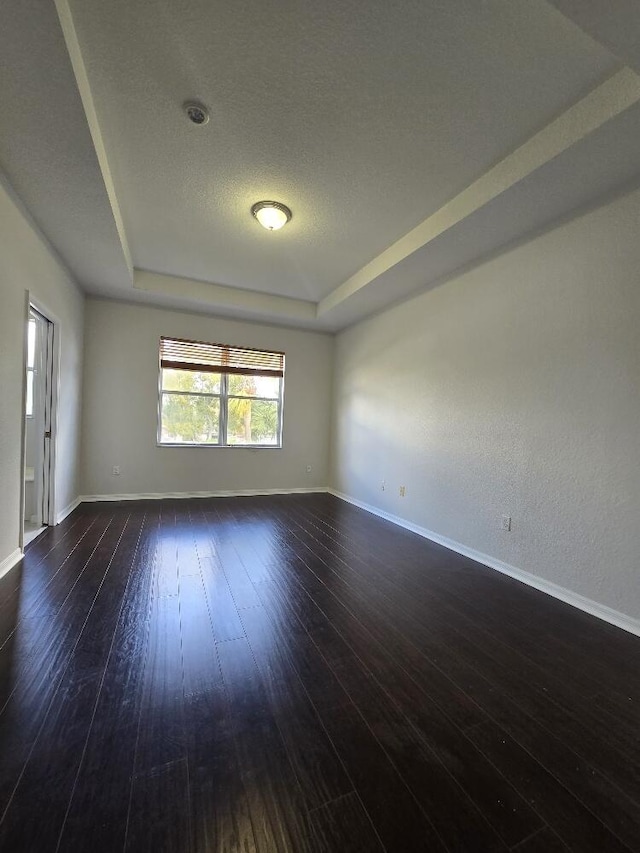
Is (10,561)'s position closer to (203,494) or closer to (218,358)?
(203,494)

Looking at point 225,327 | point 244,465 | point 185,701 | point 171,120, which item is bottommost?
point 185,701

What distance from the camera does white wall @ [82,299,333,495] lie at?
472 centimetres

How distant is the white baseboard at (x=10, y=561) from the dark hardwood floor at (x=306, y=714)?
79 mm

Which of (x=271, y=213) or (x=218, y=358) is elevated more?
(x=271, y=213)

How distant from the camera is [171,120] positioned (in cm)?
212

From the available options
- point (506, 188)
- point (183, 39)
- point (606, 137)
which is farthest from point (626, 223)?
point (183, 39)

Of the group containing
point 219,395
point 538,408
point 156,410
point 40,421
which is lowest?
point 40,421

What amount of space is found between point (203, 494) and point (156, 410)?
135 cm

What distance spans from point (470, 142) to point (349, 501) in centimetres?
423

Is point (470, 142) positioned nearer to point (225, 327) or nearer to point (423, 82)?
point (423, 82)

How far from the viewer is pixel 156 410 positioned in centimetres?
498

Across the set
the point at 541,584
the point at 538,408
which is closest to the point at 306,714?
the point at 541,584

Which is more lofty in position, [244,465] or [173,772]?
[244,465]

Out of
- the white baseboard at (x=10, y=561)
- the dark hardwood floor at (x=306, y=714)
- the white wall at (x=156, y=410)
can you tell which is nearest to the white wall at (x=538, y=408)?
the dark hardwood floor at (x=306, y=714)
